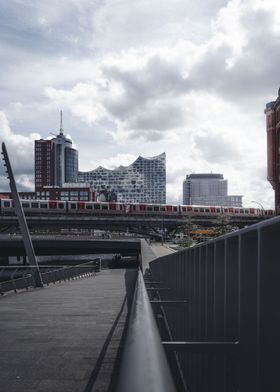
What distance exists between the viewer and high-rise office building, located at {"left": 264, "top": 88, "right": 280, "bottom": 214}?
9606cm

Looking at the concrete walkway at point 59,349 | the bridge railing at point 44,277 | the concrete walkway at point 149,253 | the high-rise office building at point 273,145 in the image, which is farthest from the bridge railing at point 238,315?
the high-rise office building at point 273,145

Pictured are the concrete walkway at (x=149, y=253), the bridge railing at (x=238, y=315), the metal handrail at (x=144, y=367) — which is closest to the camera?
the metal handrail at (x=144, y=367)

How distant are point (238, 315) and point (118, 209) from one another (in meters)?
89.8

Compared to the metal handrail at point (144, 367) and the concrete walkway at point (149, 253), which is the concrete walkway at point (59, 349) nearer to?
the metal handrail at point (144, 367)

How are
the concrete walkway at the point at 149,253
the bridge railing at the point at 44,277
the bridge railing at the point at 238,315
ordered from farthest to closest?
the concrete walkway at the point at 149,253 → the bridge railing at the point at 44,277 → the bridge railing at the point at 238,315

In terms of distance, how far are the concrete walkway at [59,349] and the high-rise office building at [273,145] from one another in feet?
291

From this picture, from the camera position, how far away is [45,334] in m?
8.20

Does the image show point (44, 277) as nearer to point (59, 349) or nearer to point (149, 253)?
point (149, 253)

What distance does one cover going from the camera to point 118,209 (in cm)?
9269

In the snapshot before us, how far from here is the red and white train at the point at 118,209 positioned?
85.6 m

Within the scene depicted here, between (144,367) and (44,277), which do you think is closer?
(144,367)

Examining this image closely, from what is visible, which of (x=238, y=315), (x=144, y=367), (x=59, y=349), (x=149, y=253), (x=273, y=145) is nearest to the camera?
(x=144, y=367)

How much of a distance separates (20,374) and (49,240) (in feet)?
254

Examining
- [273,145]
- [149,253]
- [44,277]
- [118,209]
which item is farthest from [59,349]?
[273,145]
